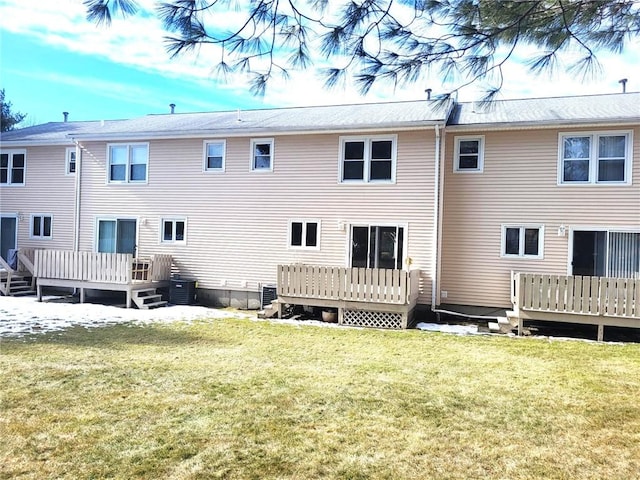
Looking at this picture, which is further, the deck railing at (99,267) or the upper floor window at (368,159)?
the deck railing at (99,267)

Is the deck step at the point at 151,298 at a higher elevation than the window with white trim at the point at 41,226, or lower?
lower

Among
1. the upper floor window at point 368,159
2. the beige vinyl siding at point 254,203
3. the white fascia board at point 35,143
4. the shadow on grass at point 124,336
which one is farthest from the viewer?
the white fascia board at point 35,143

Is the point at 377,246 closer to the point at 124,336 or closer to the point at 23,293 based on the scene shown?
the point at 124,336

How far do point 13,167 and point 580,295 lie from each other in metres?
17.0

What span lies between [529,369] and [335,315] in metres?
5.09

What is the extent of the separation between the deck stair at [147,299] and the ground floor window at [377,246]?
530 centimetres

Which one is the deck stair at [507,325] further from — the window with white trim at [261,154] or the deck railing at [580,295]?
the window with white trim at [261,154]

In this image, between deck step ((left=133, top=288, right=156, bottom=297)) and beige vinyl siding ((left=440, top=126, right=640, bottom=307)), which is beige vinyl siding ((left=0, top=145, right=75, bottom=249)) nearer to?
deck step ((left=133, top=288, right=156, bottom=297))

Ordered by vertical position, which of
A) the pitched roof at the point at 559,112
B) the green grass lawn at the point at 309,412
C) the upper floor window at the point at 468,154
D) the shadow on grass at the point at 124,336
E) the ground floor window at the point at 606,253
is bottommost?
the shadow on grass at the point at 124,336

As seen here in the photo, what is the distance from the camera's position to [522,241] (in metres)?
10.6

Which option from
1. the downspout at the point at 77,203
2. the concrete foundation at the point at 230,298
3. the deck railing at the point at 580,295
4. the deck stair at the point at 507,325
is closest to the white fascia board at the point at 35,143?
the downspout at the point at 77,203

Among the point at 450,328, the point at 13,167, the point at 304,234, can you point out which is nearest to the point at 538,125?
the point at 450,328

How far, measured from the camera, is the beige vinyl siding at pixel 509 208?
397 inches

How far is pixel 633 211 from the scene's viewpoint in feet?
32.4
